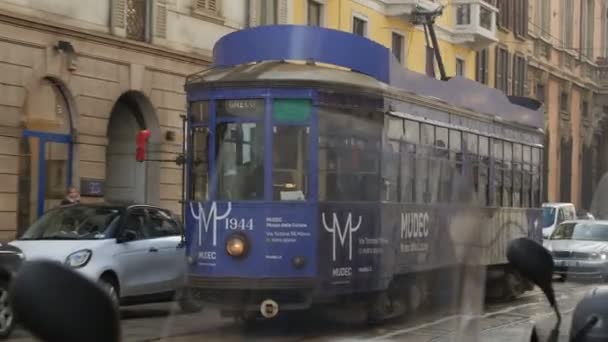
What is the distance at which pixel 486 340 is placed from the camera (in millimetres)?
10656

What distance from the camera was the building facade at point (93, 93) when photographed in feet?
65.0

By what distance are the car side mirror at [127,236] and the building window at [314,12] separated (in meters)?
16.4

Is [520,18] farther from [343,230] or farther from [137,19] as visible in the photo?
[343,230]

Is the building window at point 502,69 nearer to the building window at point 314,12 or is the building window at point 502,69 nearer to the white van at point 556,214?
the white van at point 556,214

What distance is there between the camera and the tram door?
12.3 metres

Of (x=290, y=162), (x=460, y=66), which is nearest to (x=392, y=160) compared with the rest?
(x=290, y=162)

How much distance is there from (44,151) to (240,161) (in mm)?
9421

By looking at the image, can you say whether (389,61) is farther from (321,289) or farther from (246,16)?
(246,16)

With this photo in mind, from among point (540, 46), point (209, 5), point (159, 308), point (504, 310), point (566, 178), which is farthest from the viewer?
point (540, 46)

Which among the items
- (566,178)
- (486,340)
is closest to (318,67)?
(486,340)

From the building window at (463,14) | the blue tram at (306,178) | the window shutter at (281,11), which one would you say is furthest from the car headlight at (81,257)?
the building window at (463,14)

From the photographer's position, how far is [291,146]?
40.6 feet

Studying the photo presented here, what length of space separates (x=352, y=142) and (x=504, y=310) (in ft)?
11.8

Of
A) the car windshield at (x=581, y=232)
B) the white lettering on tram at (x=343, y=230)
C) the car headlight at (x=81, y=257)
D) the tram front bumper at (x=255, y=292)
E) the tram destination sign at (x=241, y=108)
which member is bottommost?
the tram front bumper at (x=255, y=292)
